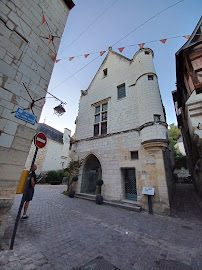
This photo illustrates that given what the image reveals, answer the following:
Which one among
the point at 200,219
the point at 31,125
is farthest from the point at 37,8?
the point at 200,219

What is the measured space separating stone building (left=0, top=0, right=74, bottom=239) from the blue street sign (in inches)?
3.3

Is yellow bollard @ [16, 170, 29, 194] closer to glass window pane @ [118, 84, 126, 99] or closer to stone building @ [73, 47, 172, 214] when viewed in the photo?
→ stone building @ [73, 47, 172, 214]

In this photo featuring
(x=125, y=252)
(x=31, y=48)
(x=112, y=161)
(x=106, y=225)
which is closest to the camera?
(x=125, y=252)

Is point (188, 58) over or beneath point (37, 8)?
over

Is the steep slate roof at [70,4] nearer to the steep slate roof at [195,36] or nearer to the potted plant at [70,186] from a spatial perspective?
the steep slate roof at [195,36]

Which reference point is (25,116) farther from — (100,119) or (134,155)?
(100,119)

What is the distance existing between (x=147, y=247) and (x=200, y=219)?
3235 millimetres

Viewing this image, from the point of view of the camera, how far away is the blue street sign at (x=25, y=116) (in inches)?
107

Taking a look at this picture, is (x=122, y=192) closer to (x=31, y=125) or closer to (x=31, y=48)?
(x=31, y=125)

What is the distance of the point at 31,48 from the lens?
324 centimetres

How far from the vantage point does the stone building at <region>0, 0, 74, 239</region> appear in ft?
8.11

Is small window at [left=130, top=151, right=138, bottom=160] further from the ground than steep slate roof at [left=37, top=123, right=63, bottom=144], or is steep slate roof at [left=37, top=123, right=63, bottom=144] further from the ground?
steep slate roof at [left=37, top=123, right=63, bottom=144]

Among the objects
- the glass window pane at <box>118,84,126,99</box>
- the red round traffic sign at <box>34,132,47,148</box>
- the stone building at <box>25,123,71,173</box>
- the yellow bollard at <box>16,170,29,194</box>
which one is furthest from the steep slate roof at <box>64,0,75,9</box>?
the stone building at <box>25,123,71,173</box>

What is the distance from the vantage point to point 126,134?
6918 mm
